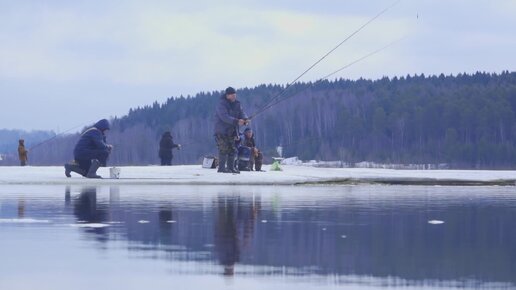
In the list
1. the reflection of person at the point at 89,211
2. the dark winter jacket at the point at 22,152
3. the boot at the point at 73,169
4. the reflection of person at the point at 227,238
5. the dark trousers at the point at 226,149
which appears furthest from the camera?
→ the dark winter jacket at the point at 22,152

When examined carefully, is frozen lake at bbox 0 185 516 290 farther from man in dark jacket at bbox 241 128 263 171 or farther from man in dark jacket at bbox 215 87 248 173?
man in dark jacket at bbox 241 128 263 171

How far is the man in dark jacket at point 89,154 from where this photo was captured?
→ 24750 mm

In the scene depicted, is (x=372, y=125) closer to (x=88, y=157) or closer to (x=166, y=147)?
(x=166, y=147)

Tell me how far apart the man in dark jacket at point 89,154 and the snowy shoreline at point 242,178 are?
26cm

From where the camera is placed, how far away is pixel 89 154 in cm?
2478

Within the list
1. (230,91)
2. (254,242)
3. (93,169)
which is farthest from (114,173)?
(254,242)

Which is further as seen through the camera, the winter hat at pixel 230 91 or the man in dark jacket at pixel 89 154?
the winter hat at pixel 230 91

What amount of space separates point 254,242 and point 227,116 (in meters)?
14.6

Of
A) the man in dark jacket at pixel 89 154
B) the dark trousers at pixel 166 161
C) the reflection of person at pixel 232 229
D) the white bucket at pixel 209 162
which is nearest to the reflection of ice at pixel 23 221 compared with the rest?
the reflection of person at pixel 232 229

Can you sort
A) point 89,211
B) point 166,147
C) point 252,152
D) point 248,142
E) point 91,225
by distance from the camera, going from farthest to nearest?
point 166,147, point 248,142, point 252,152, point 89,211, point 91,225

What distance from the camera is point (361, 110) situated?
6452 inches

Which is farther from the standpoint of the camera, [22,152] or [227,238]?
[22,152]

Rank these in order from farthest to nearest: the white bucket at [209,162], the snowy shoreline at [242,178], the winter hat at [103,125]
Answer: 1. the white bucket at [209,162]
2. the winter hat at [103,125]
3. the snowy shoreline at [242,178]

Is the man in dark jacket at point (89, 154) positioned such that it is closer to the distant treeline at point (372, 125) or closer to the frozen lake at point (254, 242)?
the frozen lake at point (254, 242)
